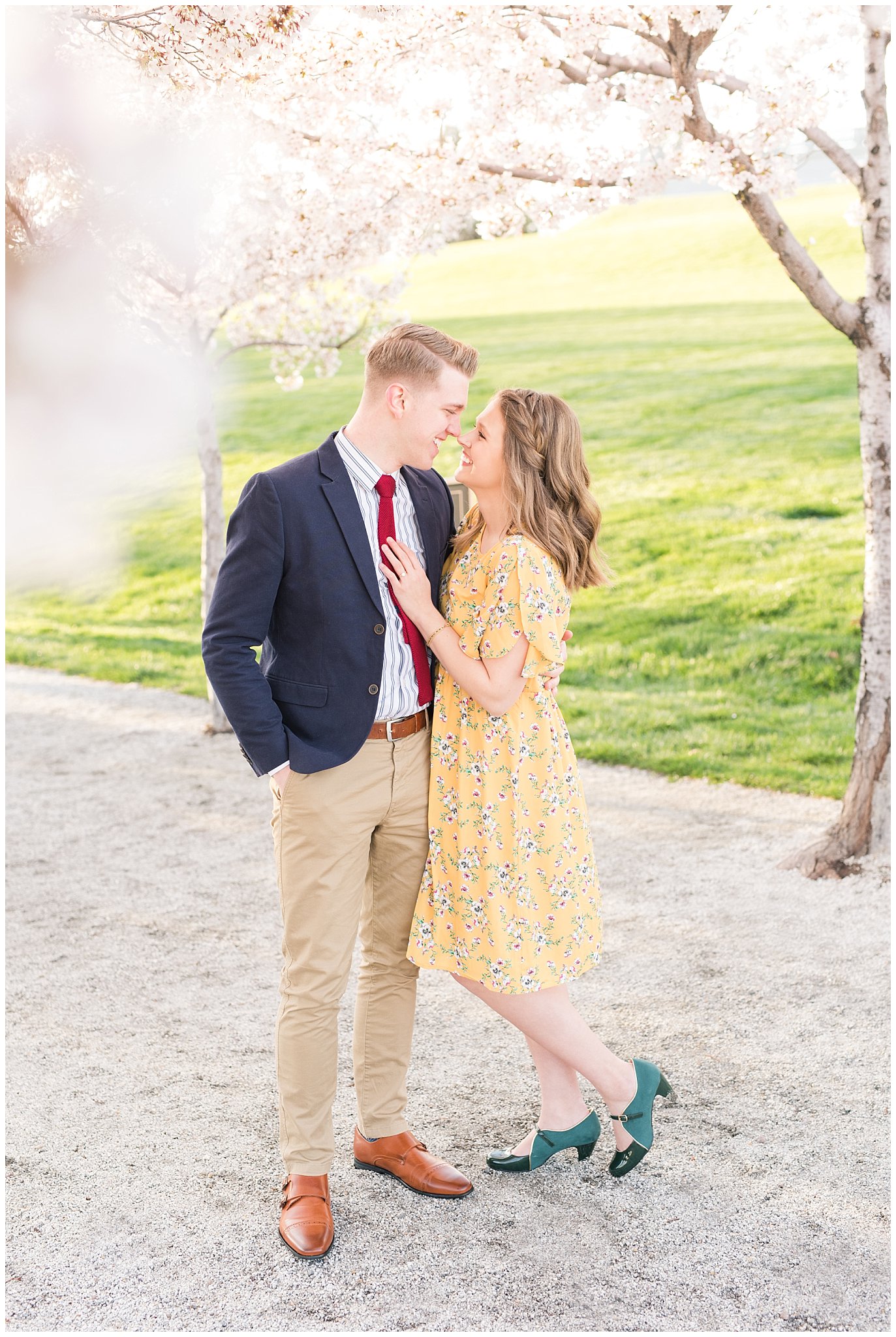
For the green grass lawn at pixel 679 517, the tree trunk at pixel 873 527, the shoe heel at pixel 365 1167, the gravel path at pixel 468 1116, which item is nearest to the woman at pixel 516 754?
the gravel path at pixel 468 1116

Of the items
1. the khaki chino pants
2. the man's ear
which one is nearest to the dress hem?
the khaki chino pants

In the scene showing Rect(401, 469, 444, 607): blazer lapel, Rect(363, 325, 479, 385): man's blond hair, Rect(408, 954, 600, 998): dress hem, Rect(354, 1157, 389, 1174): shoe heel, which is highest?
Rect(363, 325, 479, 385): man's blond hair

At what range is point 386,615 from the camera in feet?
9.33

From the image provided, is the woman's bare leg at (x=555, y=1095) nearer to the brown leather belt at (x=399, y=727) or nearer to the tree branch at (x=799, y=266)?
the brown leather belt at (x=399, y=727)

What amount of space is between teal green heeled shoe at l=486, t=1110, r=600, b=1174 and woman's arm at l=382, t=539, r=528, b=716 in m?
1.14

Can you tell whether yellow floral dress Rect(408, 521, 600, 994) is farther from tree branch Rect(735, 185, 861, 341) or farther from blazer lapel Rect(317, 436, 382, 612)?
tree branch Rect(735, 185, 861, 341)

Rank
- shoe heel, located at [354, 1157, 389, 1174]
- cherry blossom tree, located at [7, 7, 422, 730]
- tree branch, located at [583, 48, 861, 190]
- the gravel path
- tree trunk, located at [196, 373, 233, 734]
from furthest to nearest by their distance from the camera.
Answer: tree trunk, located at [196, 373, 233, 734] < tree branch, located at [583, 48, 861, 190] < cherry blossom tree, located at [7, 7, 422, 730] < shoe heel, located at [354, 1157, 389, 1174] < the gravel path

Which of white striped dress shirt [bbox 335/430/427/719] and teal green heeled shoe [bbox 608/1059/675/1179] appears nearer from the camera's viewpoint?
white striped dress shirt [bbox 335/430/427/719]

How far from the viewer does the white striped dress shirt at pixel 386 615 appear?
9.32ft

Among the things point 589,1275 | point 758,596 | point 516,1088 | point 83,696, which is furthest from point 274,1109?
point 758,596

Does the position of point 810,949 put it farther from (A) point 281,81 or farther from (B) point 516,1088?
(A) point 281,81

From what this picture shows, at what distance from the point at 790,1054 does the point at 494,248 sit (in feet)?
110

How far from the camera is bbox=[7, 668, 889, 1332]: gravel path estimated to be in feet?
8.61

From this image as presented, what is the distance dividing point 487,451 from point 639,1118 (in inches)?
68.2
